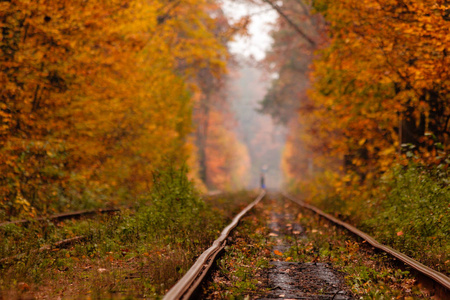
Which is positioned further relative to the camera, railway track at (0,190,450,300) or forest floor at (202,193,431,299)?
forest floor at (202,193,431,299)

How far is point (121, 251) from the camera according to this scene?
759cm

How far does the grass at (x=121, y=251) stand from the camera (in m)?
5.30

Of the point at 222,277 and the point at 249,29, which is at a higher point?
the point at 249,29

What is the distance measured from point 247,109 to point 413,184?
4565 inches

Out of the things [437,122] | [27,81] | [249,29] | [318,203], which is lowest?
[318,203]

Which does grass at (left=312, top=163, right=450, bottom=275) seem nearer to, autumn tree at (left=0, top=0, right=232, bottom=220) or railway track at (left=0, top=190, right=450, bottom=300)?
railway track at (left=0, top=190, right=450, bottom=300)

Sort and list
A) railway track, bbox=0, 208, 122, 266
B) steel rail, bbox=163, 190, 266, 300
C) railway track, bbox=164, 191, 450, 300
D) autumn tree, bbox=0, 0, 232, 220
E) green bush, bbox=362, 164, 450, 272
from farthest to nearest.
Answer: autumn tree, bbox=0, 0, 232, 220 → green bush, bbox=362, 164, 450, 272 → railway track, bbox=0, 208, 122, 266 → railway track, bbox=164, 191, 450, 300 → steel rail, bbox=163, 190, 266, 300

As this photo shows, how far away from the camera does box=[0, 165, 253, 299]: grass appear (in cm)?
530

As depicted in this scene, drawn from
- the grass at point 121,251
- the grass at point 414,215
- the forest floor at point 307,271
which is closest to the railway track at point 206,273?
the forest floor at point 307,271

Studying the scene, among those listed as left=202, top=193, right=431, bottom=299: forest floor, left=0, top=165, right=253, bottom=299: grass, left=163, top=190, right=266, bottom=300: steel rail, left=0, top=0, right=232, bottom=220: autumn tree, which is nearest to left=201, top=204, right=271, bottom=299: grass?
left=202, top=193, right=431, bottom=299: forest floor

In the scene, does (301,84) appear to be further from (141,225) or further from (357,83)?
(141,225)

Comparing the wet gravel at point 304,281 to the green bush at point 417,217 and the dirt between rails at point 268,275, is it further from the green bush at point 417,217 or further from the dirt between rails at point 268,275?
the green bush at point 417,217

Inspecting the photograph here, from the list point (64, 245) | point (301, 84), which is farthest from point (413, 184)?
point (301, 84)

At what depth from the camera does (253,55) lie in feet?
89.7
